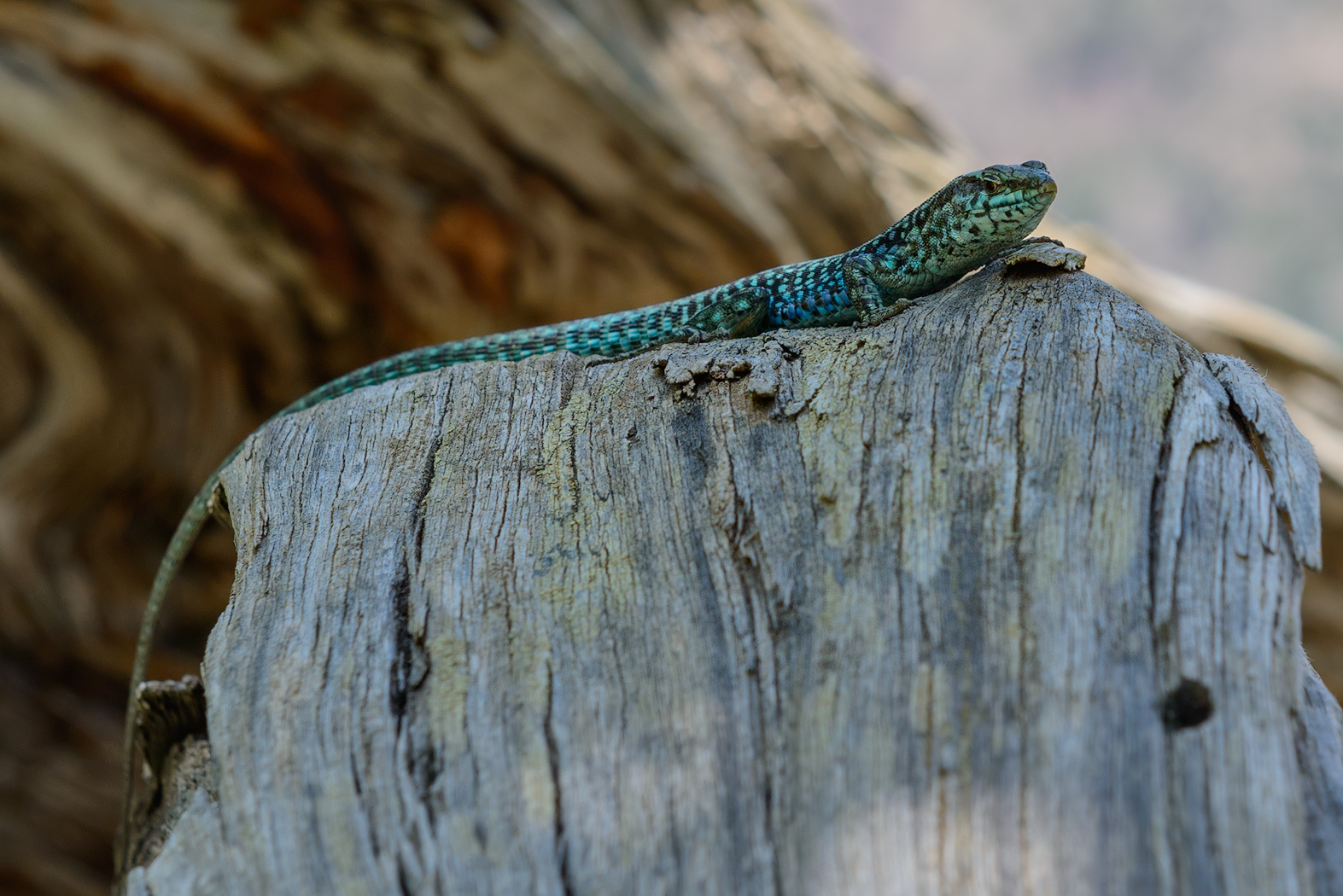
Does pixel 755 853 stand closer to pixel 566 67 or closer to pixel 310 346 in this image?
pixel 566 67

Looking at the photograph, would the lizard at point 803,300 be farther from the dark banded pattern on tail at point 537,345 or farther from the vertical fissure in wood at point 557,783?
the vertical fissure in wood at point 557,783

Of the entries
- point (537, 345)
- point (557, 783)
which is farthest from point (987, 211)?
point (557, 783)

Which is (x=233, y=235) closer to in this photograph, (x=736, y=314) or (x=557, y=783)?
(x=736, y=314)

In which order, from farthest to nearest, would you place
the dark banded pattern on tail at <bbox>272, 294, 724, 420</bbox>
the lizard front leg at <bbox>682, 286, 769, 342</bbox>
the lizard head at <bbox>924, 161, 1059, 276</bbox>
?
the dark banded pattern on tail at <bbox>272, 294, 724, 420</bbox>
the lizard front leg at <bbox>682, 286, 769, 342</bbox>
the lizard head at <bbox>924, 161, 1059, 276</bbox>

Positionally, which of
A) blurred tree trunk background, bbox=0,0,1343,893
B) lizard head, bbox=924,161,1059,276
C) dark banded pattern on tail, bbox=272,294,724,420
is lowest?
dark banded pattern on tail, bbox=272,294,724,420

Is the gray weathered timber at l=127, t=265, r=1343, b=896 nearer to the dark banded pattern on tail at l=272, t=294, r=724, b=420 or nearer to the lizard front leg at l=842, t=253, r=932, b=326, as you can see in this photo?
the lizard front leg at l=842, t=253, r=932, b=326

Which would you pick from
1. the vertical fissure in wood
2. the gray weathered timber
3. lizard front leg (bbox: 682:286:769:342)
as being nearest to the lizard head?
the gray weathered timber

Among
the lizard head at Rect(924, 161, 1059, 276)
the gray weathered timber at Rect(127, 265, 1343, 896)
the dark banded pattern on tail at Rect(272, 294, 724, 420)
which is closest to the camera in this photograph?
the gray weathered timber at Rect(127, 265, 1343, 896)
